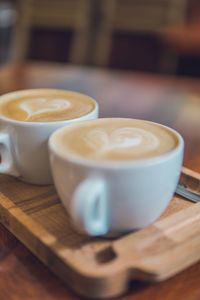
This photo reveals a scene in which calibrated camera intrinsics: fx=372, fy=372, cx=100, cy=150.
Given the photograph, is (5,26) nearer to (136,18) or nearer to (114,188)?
(136,18)

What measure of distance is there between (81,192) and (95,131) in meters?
0.12

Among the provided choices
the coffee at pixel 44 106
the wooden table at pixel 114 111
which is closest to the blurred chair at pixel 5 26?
the wooden table at pixel 114 111

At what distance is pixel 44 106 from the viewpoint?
1.80ft

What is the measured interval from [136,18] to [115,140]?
6.28ft

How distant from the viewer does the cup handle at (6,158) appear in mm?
486

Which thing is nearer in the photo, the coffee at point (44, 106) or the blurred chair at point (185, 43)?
the coffee at point (44, 106)

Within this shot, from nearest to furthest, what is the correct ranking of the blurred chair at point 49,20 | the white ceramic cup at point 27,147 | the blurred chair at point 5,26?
the white ceramic cup at point 27,147 < the blurred chair at point 49,20 < the blurred chair at point 5,26

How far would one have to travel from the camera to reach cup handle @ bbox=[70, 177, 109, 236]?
344 mm

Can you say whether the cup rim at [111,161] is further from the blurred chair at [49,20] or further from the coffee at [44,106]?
the blurred chair at [49,20]

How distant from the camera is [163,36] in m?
1.96

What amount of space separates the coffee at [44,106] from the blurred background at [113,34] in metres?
1.49

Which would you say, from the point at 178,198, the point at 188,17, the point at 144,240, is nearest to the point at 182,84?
the point at 178,198

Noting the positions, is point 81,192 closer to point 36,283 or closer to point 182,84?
point 36,283

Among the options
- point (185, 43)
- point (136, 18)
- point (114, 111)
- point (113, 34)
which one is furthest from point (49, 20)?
point (114, 111)
